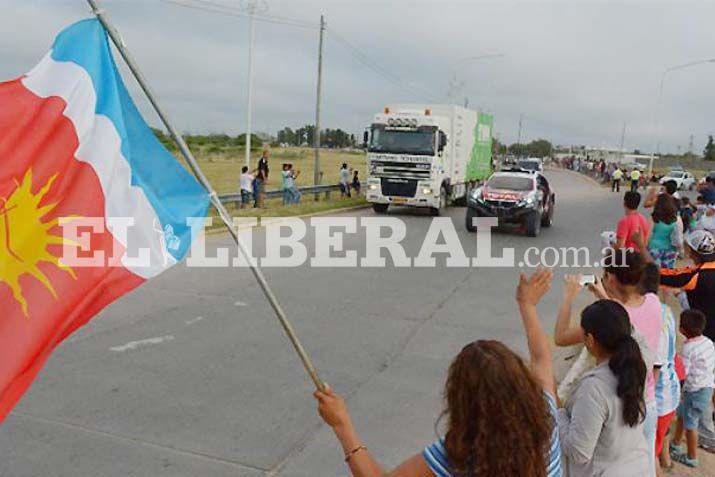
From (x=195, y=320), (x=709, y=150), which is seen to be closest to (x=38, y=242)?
(x=195, y=320)

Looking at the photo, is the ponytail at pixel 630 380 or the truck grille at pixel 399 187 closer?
the ponytail at pixel 630 380

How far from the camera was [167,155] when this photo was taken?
3.46 meters

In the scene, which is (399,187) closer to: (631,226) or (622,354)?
(631,226)

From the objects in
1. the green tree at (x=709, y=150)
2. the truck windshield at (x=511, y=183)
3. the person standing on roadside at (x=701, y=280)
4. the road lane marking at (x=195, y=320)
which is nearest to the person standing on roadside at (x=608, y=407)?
the person standing on roadside at (x=701, y=280)

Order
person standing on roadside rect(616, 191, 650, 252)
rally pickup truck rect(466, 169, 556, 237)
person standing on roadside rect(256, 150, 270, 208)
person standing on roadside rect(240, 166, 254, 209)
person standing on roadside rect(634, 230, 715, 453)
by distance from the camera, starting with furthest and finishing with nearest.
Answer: person standing on roadside rect(256, 150, 270, 208)
person standing on roadside rect(240, 166, 254, 209)
rally pickup truck rect(466, 169, 556, 237)
person standing on roadside rect(616, 191, 650, 252)
person standing on roadside rect(634, 230, 715, 453)

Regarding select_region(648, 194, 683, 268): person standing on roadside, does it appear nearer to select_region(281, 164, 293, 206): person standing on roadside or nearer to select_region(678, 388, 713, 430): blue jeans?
select_region(678, 388, 713, 430): blue jeans

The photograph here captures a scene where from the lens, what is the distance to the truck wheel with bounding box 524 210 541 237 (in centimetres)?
1778

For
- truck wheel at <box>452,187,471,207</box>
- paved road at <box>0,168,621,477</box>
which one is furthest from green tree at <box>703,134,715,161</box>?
paved road at <box>0,168,621,477</box>

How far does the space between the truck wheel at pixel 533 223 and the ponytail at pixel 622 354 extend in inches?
591

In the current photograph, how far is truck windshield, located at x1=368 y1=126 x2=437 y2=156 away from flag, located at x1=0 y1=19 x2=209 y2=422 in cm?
1883

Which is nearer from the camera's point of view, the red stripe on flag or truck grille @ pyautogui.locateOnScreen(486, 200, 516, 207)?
the red stripe on flag

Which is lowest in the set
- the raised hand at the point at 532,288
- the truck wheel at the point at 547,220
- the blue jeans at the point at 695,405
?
the truck wheel at the point at 547,220

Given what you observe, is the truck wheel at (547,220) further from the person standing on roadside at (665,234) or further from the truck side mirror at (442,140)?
the person standing on roadside at (665,234)

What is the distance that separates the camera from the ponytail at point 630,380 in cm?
300
